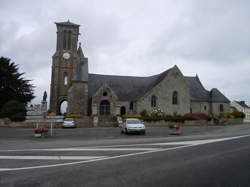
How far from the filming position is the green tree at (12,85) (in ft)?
108

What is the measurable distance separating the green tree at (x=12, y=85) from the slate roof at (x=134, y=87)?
11.3 meters

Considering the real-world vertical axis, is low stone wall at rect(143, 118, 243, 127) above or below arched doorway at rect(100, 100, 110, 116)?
below

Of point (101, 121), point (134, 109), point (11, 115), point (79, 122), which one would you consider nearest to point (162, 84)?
point (134, 109)

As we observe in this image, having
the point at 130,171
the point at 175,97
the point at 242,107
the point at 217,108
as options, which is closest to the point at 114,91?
the point at 175,97

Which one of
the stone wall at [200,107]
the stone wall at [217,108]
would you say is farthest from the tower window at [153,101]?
the stone wall at [217,108]

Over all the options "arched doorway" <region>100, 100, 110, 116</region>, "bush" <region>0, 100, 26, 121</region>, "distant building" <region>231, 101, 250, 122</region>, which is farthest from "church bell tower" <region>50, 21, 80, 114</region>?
"distant building" <region>231, 101, 250, 122</region>

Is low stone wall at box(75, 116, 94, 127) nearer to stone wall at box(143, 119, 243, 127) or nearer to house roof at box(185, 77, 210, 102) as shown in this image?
stone wall at box(143, 119, 243, 127)

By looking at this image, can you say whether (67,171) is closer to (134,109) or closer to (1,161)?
(1,161)

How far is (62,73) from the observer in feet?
132

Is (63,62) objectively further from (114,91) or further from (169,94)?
(169,94)

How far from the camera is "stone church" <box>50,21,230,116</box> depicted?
110 ft

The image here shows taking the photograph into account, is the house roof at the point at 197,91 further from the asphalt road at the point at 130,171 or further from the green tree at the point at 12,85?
the asphalt road at the point at 130,171

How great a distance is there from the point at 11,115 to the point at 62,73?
52.7 feet

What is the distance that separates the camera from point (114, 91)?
121 ft
